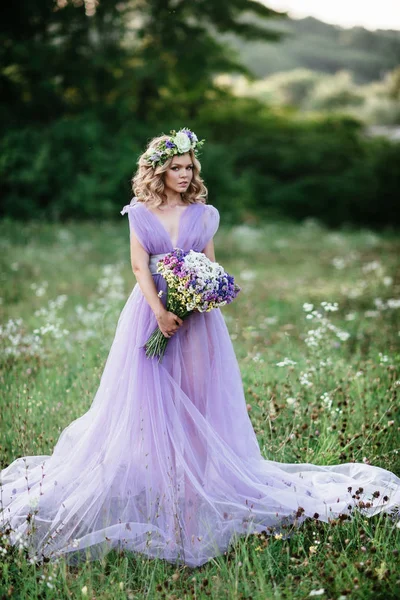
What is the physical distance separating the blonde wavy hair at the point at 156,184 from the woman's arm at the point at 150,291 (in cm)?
26

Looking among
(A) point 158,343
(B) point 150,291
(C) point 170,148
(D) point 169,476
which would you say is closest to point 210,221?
(C) point 170,148

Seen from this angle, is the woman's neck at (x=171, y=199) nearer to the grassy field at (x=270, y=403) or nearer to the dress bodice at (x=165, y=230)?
the dress bodice at (x=165, y=230)

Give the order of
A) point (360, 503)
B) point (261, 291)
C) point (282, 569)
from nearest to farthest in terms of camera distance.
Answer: point (282, 569)
point (360, 503)
point (261, 291)

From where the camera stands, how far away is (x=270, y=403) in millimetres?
4379

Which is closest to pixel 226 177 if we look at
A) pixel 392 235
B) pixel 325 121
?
pixel 392 235

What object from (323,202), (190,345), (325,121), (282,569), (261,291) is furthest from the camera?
(325,121)

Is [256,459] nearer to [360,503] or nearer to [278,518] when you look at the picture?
[278,518]

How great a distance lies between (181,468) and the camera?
356cm

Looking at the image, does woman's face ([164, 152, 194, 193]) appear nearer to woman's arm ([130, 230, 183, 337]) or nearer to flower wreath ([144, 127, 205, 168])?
flower wreath ([144, 127, 205, 168])

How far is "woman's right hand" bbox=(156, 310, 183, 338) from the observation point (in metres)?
3.48

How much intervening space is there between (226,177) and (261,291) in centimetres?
1064

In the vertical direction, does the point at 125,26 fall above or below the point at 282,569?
above

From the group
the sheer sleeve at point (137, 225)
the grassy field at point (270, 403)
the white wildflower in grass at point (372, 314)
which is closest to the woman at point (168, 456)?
the sheer sleeve at point (137, 225)

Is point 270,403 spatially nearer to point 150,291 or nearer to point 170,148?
point 150,291
